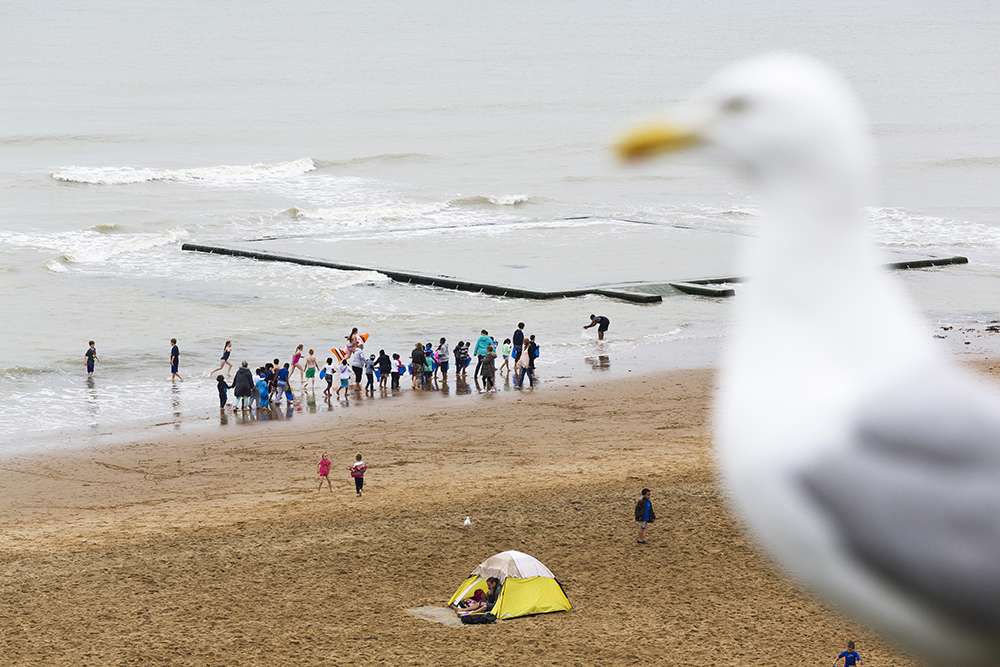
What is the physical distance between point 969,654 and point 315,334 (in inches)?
1234

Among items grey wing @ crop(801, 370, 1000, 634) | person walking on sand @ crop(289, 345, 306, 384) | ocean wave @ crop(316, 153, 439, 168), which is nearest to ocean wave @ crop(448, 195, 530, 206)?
ocean wave @ crop(316, 153, 439, 168)

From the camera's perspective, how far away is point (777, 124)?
320 centimetres

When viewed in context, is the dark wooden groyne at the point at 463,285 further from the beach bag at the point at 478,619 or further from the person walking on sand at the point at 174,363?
the beach bag at the point at 478,619

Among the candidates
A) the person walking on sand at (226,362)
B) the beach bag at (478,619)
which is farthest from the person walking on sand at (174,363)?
the beach bag at (478,619)

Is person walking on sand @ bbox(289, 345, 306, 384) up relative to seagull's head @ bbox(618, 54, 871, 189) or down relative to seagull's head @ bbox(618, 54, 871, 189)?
down

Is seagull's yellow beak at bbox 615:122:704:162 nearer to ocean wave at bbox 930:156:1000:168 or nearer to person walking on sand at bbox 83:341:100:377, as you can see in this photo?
person walking on sand at bbox 83:341:100:377

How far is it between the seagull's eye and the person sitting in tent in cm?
1044

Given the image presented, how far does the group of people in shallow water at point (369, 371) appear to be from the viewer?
86.4 feet

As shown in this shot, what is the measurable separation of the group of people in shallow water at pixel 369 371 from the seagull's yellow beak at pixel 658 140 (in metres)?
23.1

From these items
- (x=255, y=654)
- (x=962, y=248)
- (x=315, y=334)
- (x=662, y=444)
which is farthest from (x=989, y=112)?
(x=255, y=654)

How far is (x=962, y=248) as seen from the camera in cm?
4884

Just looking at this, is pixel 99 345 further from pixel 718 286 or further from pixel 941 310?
pixel 941 310

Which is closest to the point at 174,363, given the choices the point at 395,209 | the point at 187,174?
the point at 395,209

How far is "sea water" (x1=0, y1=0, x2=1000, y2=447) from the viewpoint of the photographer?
32.8 m
